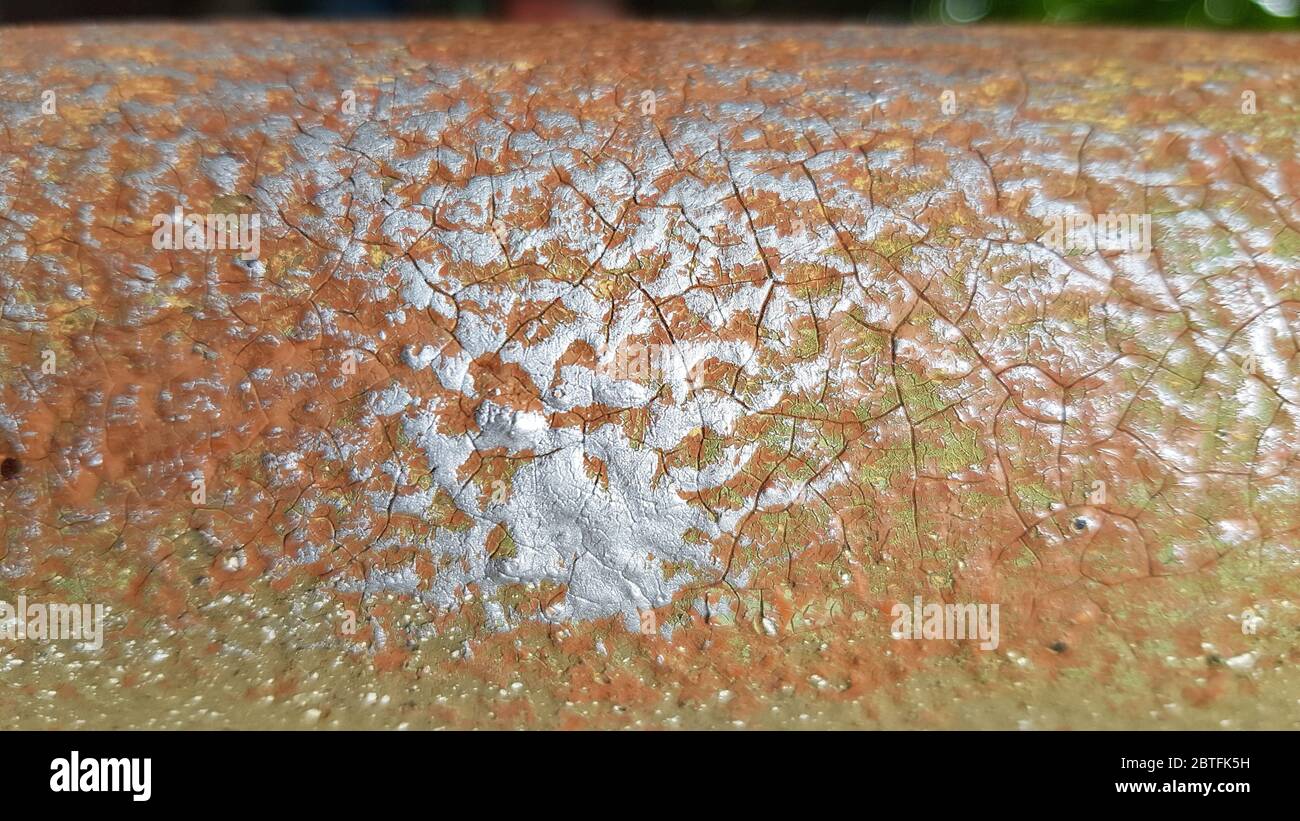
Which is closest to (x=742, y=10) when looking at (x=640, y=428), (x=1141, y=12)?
(x=1141, y=12)

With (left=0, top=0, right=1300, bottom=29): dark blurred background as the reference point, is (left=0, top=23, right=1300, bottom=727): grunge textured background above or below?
below

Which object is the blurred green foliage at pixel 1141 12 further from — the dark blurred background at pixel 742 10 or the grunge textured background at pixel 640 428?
the grunge textured background at pixel 640 428

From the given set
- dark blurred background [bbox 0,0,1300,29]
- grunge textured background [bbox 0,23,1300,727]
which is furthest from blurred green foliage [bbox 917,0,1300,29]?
grunge textured background [bbox 0,23,1300,727]

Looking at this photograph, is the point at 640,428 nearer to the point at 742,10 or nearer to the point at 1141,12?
the point at 1141,12

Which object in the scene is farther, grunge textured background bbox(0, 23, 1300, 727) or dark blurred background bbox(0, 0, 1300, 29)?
dark blurred background bbox(0, 0, 1300, 29)

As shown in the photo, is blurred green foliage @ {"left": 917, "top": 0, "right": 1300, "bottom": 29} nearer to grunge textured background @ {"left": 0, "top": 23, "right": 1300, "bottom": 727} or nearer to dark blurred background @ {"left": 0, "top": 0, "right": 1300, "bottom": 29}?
dark blurred background @ {"left": 0, "top": 0, "right": 1300, "bottom": 29}

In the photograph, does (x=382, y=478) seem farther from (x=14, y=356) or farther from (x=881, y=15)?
(x=881, y=15)

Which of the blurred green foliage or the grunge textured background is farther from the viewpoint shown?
the blurred green foliage
